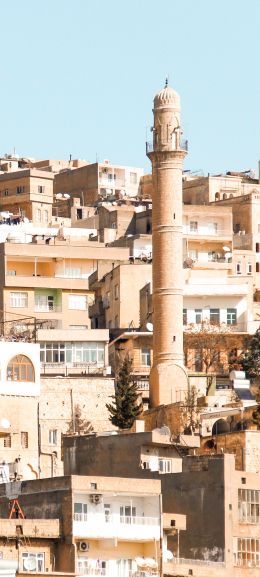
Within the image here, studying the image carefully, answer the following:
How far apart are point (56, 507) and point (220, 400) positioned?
17741mm

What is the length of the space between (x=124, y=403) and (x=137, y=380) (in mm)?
4476

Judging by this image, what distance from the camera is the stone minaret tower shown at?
64.5 meters

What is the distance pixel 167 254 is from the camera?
215 feet

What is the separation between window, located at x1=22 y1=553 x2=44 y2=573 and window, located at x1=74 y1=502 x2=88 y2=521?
1.49 m

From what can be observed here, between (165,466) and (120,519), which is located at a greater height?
(165,466)

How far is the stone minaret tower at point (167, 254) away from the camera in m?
64.5

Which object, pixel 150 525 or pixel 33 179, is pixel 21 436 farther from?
pixel 33 179

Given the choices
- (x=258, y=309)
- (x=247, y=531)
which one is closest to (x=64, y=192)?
(x=258, y=309)

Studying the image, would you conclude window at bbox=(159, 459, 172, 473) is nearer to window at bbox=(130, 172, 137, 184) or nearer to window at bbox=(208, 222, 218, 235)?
window at bbox=(208, 222, 218, 235)

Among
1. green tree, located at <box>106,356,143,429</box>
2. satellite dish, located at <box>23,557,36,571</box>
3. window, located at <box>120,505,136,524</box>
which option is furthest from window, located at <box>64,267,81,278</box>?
satellite dish, located at <box>23,557,36,571</box>

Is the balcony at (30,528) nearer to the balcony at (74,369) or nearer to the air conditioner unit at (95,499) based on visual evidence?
the air conditioner unit at (95,499)

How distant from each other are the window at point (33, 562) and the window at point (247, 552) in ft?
24.5

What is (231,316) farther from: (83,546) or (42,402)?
(83,546)

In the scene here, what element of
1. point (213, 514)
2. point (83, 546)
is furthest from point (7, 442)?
point (83, 546)
